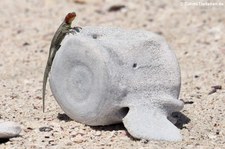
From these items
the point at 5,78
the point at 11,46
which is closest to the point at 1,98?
the point at 5,78

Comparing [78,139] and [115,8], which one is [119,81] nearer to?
[78,139]

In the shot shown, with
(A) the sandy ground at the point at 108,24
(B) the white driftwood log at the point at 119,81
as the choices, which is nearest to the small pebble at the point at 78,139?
(A) the sandy ground at the point at 108,24

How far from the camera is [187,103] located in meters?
4.49

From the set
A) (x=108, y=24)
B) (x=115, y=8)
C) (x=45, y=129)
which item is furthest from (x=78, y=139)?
(x=115, y=8)

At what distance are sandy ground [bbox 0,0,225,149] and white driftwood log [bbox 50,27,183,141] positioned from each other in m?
0.11

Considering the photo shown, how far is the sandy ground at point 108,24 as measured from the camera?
3.74m

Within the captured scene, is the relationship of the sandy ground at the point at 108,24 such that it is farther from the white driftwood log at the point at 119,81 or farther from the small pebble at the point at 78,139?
the white driftwood log at the point at 119,81

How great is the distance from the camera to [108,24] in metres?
6.83

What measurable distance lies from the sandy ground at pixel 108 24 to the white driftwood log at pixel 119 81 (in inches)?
4.3

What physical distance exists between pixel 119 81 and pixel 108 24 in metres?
3.18

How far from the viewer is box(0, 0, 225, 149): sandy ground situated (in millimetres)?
3740

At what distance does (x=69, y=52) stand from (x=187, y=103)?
108 cm

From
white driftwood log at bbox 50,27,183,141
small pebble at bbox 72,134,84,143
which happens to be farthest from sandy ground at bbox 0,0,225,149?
white driftwood log at bbox 50,27,183,141

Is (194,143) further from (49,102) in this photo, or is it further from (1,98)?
(1,98)
